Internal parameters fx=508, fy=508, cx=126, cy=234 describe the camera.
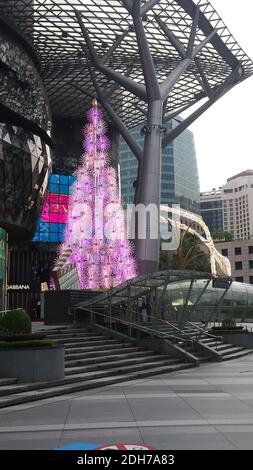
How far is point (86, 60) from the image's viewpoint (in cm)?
5341

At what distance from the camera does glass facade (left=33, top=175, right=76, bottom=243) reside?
6612 centimetres

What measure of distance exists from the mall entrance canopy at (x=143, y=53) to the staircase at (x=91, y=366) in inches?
729

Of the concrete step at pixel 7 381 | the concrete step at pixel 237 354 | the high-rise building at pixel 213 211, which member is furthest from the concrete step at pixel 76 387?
the high-rise building at pixel 213 211

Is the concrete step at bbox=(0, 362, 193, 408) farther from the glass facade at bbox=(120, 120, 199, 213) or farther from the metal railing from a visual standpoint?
the glass facade at bbox=(120, 120, 199, 213)

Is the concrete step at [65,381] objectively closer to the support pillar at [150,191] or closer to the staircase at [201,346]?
the staircase at [201,346]

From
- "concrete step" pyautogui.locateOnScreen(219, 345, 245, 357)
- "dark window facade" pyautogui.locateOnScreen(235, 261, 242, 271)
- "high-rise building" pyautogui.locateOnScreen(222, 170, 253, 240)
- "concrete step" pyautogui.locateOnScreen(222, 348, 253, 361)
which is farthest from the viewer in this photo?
"high-rise building" pyautogui.locateOnScreen(222, 170, 253, 240)

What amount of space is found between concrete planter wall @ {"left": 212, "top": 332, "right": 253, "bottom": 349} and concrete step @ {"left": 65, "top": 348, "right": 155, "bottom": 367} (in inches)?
359

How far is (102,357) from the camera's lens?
1792 centimetres

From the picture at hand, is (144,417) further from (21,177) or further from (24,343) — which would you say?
(21,177)

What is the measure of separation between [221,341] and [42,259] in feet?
139

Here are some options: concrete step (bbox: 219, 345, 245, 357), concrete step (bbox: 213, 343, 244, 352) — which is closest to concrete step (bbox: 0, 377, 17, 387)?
concrete step (bbox: 219, 345, 245, 357)

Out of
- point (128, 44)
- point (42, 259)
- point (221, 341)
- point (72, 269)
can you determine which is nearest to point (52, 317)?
point (72, 269)

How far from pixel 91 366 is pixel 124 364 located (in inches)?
68.2
